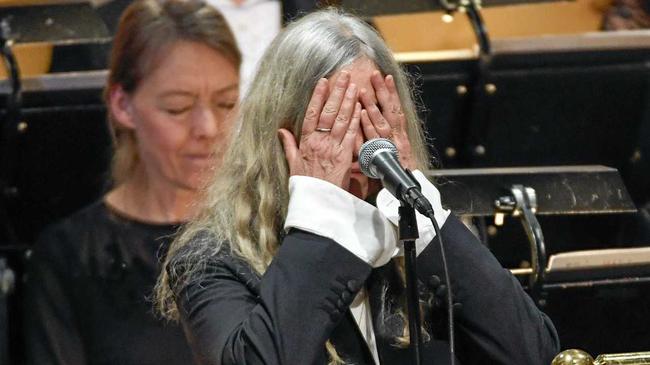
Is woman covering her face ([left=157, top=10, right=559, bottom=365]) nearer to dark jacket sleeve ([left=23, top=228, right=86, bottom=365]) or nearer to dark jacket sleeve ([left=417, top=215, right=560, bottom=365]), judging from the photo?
dark jacket sleeve ([left=417, top=215, right=560, bottom=365])

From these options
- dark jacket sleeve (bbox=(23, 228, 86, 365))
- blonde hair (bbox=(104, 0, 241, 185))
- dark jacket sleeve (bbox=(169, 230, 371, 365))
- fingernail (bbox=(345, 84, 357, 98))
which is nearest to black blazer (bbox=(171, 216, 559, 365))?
dark jacket sleeve (bbox=(169, 230, 371, 365))

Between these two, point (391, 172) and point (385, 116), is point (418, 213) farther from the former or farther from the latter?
point (391, 172)

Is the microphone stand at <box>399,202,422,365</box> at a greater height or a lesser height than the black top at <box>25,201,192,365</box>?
greater

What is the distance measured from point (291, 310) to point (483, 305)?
374 millimetres

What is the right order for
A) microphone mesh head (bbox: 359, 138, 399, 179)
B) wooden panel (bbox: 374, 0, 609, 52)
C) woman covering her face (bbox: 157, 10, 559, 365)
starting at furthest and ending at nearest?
wooden panel (bbox: 374, 0, 609, 52), woman covering her face (bbox: 157, 10, 559, 365), microphone mesh head (bbox: 359, 138, 399, 179)

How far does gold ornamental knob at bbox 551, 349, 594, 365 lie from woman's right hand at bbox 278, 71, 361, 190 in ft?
1.59

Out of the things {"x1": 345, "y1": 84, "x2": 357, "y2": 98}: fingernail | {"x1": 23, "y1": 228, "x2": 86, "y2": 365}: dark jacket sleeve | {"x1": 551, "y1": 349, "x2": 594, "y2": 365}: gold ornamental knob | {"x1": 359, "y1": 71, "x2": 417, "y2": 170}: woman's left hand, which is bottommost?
{"x1": 23, "y1": 228, "x2": 86, "y2": 365}: dark jacket sleeve

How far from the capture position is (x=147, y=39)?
3.25m

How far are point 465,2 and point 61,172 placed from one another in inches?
51.0

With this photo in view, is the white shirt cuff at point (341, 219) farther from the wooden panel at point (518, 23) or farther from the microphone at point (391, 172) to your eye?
the wooden panel at point (518, 23)

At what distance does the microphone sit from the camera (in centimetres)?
181

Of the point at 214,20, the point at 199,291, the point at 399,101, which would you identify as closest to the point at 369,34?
the point at 399,101

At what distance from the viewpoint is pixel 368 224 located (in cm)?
209

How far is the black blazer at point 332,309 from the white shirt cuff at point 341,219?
0.02 meters
